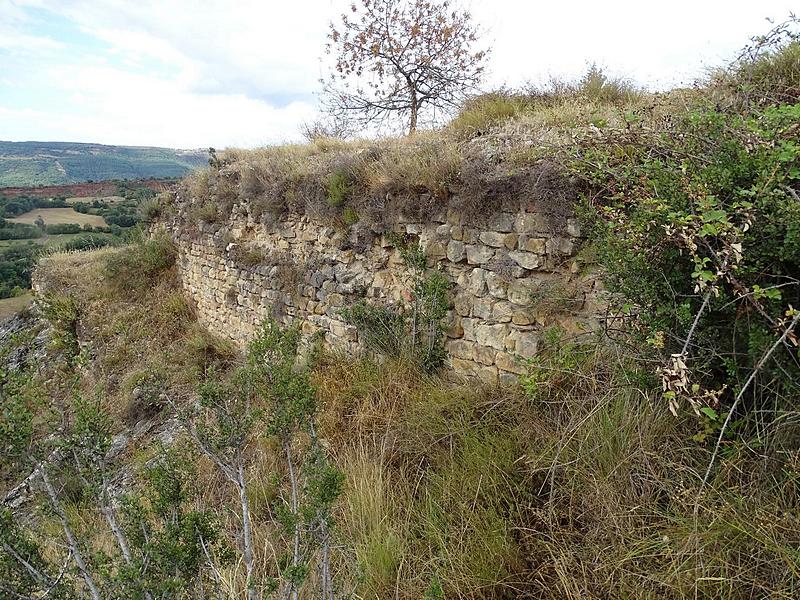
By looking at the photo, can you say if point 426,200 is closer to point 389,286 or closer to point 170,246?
point 389,286

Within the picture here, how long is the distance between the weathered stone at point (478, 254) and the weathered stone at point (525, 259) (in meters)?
0.19

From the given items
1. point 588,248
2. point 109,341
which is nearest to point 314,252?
point 588,248

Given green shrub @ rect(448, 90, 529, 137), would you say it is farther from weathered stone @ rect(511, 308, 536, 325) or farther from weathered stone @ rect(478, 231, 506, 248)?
weathered stone @ rect(511, 308, 536, 325)

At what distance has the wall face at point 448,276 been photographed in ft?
10.5

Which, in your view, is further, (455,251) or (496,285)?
(455,251)

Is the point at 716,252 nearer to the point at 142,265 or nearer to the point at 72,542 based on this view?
the point at 72,542

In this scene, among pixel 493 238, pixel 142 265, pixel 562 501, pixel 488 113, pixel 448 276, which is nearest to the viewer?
pixel 562 501

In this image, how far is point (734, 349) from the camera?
2008 millimetres

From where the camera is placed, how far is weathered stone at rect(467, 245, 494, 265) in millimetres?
3541

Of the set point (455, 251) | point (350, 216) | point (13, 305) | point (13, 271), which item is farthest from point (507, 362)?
point (13, 271)

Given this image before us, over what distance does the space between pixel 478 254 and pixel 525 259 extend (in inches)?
15.7

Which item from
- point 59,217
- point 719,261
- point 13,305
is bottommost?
point 13,305

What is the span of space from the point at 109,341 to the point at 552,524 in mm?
7761

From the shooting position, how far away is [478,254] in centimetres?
360
